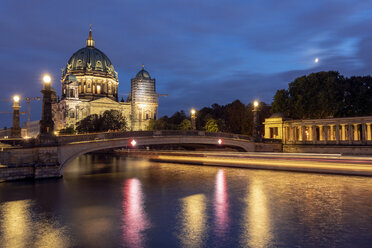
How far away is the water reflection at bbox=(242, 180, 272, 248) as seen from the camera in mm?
10111

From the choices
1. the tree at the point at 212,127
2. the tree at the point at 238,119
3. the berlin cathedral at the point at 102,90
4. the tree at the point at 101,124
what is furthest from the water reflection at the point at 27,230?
the berlin cathedral at the point at 102,90

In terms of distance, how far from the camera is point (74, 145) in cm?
2944

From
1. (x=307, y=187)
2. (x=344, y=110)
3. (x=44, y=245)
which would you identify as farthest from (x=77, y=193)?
(x=344, y=110)

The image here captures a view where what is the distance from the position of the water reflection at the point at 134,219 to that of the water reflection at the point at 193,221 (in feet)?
4.95

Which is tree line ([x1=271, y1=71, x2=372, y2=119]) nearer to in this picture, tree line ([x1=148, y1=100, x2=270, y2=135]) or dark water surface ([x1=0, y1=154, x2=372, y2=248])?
tree line ([x1=148, y1=100, x2=270, y2=135])

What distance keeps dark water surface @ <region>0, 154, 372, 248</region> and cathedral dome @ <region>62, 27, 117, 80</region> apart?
11005cm

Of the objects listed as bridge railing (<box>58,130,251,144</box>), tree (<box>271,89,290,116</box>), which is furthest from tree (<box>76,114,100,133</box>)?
tree (<box>271,89,290,116</box>)

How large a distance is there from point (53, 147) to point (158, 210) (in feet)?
53.9

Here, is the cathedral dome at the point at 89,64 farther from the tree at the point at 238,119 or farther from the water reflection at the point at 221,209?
the water reflection at the point at 221,209

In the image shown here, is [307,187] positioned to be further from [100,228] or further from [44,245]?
[44,245]

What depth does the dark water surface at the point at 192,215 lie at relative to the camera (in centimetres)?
1041

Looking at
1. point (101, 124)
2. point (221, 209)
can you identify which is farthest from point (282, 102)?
point (221, 209)

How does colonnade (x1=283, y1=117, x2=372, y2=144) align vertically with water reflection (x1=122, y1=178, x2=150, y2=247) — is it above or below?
above

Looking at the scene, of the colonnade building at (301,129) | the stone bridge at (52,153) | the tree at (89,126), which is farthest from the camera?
the tree at (89,126)
